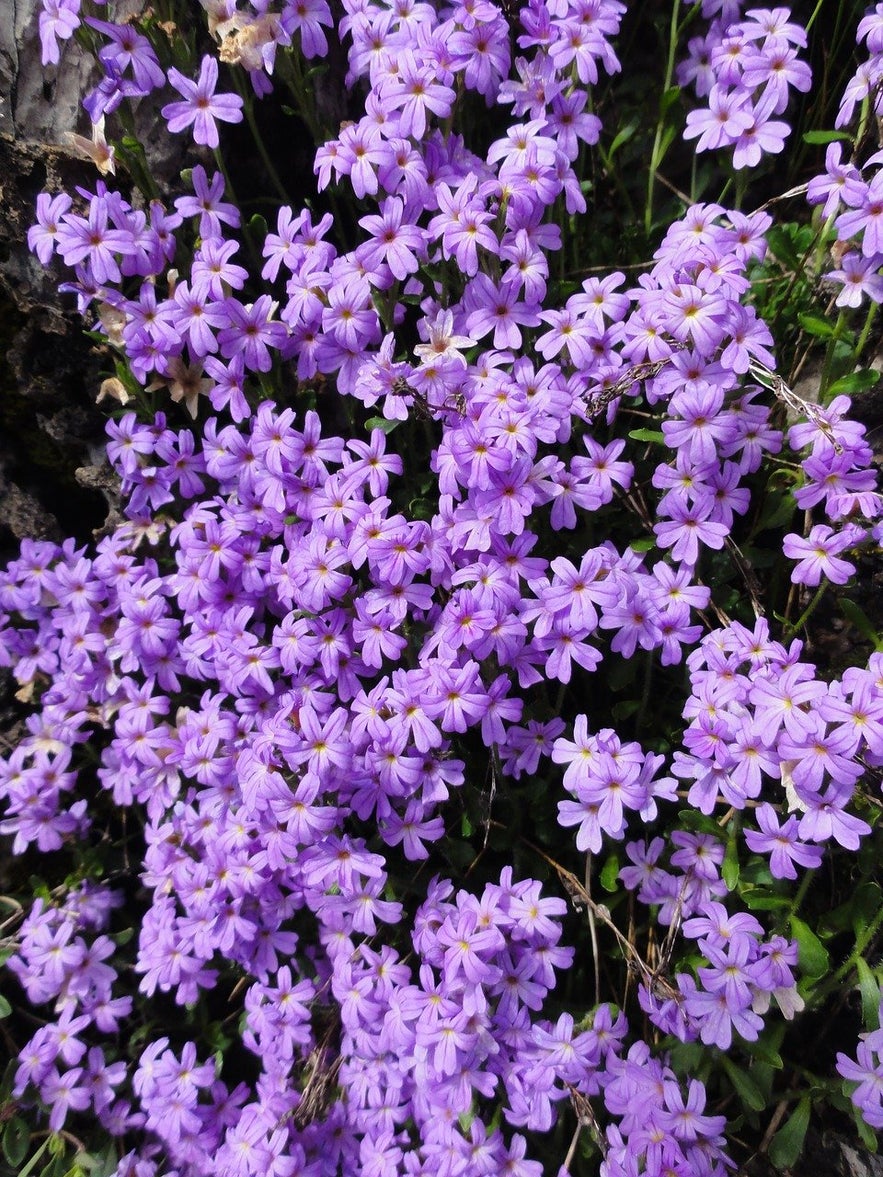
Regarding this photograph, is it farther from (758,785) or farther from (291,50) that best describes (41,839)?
(291,50)

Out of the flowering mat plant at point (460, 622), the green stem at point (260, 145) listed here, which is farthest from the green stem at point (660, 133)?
the green stem at point (260, 145)

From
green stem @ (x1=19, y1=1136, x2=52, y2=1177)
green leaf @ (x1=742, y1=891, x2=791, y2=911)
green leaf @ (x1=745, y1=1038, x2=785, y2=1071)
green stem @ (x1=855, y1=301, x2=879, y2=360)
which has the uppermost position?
green stem @ (x1=855, y1=301, x2=879, y2=360)

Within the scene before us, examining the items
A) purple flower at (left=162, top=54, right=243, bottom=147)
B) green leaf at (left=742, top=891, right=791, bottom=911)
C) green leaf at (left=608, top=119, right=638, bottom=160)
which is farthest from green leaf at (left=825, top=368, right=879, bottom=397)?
purple flower at (left=162, top=54, right=243, bottom=147)

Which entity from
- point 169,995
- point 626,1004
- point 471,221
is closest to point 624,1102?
point 626,1004

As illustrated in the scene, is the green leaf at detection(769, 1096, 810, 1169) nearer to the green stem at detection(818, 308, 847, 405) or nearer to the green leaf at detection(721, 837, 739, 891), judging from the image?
the green leaf at detection(721, 837, 739, 891)

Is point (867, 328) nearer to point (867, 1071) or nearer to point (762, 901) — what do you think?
point (762, 901)

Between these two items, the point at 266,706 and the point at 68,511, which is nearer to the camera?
the point at 266,706

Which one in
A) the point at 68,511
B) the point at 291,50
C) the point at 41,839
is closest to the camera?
the point at 291,50

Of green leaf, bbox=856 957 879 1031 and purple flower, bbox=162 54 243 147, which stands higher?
purple flower, bbox=162 54 243 147
